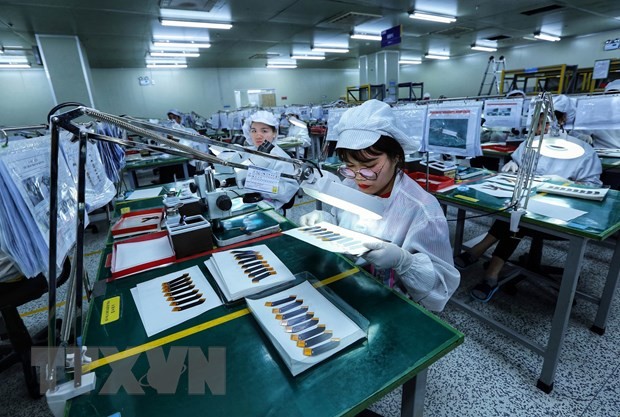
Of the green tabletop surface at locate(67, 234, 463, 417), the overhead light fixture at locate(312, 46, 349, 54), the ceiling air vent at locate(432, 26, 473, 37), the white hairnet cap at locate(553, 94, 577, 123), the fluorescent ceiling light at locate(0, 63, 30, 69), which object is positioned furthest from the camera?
the overhead light fixture at locate(312, 46, 349, 54)

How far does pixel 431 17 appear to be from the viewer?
6.41 metres

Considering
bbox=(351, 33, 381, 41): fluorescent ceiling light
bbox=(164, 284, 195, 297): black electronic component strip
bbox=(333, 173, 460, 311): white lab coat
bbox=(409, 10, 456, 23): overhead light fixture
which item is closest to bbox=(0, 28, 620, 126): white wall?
bbox=(351, 33, 381, 41): fluorescent ceiling light

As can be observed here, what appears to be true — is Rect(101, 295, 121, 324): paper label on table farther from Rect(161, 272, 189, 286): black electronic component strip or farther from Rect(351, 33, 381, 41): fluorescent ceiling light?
Rect(351, 33, 381, 41): fluorescent ceiling light

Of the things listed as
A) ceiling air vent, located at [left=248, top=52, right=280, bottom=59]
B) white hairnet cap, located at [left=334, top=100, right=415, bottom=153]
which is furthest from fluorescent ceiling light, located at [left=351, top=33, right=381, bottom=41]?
white hairnet cap, located at [left=334, top=100, right=415, bottom=153]

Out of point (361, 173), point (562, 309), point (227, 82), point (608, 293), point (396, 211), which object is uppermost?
point (227, 82)

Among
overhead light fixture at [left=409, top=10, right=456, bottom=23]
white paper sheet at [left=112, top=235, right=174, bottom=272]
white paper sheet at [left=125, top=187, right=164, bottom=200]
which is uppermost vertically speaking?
overhead light fixture at [left=409, top=10, right=456, bottom=23]

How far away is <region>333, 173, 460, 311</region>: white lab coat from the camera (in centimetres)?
103

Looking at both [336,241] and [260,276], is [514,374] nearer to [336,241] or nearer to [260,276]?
[336,241]

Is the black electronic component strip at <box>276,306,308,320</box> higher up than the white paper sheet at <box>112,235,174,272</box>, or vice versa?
the black electronic component strip at <box>276,306,308,320</box>

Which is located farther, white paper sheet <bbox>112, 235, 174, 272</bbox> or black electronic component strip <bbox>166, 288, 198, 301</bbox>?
white paper sheet <bbox>112, 235, 174, 272</bbox>

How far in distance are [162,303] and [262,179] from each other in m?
0.56

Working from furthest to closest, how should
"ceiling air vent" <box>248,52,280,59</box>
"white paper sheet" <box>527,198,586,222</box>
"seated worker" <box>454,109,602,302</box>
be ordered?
"ceiling air vent" <box>248,52,280,59</box> → "seated worker" <box>454,109,602,302</box> → "white paper sheet" <box>527,198,586,222</box>

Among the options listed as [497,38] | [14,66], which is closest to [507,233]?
[497,38]

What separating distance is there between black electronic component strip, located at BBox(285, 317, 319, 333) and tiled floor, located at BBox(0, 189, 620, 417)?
951mm
